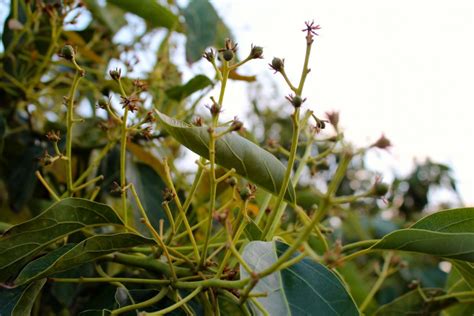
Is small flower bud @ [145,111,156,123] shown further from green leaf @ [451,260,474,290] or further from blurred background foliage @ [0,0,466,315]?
green leaf @ [451,260,474,290]

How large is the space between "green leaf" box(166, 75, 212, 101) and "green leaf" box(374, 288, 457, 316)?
0.54 meters

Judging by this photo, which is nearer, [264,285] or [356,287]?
[264,285]

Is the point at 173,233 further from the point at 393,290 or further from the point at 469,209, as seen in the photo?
the point at 393,290

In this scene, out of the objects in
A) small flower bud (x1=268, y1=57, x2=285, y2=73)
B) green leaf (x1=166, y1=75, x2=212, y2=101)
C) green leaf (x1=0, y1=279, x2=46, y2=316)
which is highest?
small flower bud (x1=268, y1=57, x2=285, y2=73)

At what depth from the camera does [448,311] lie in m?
1.01

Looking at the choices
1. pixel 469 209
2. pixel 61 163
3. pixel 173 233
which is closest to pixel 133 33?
pixel 61 163

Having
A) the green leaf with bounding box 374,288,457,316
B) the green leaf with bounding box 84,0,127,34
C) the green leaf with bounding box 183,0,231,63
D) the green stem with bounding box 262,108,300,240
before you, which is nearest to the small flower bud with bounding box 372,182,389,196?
the green stem with bounding box 262,108,300,240

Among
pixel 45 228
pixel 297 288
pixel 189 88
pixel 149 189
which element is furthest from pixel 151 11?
→ pixel 297 288

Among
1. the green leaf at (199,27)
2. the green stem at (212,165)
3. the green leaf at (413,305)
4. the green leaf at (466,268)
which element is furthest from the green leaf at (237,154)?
the green leaf at (199,27)

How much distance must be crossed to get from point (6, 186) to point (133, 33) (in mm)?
639

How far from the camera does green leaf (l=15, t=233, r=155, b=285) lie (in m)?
0.69

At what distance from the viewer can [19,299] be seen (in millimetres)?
718

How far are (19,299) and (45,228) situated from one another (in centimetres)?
10

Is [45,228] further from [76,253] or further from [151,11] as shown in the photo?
[151,11]
